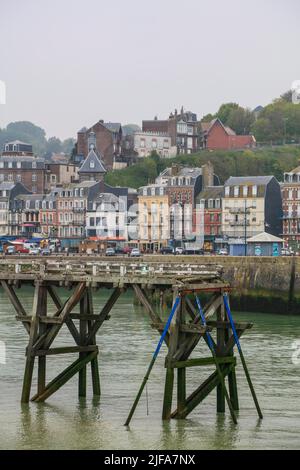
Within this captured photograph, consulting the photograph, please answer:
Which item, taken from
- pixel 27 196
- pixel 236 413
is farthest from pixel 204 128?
pixel 236 413

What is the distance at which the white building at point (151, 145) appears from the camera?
171 metres

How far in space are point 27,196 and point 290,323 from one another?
3412 inches

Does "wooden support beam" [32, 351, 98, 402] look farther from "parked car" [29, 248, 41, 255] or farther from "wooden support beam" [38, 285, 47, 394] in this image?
"parked car" [29, 248, 41, 255]

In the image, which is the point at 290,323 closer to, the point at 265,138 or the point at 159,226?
the point at 159,226

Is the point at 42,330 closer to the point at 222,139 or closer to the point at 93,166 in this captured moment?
the point at 93,166

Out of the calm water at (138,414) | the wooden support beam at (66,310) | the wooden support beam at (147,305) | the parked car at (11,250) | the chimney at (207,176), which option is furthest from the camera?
the chimney at (207,176)

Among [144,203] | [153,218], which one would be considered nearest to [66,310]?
[153,218]

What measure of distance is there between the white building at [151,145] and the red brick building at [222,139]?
445 centimetres

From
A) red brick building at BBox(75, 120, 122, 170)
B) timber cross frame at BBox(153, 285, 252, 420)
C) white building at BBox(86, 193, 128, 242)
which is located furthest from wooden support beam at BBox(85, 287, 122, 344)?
red brick building at BBox(75, 120, 122, 170)

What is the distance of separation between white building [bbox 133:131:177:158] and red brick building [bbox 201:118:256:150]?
4454 millimetres

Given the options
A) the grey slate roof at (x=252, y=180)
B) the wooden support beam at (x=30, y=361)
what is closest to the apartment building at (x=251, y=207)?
the grey slate roof at (x=252, y=180)

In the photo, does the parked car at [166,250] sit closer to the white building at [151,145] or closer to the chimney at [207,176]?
the chimney at [207,176]

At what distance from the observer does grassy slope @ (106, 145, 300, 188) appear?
150 m

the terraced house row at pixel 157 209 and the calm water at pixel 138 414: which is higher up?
the terraced house row at pixel 157 209
